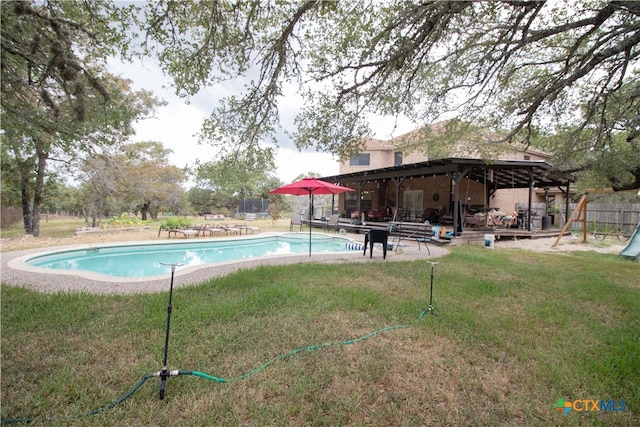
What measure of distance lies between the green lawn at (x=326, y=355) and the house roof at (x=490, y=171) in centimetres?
657

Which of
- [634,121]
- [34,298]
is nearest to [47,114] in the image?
[34,298]

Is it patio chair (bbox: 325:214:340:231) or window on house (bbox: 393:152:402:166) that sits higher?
window on house (bbox: 393:152:402:166)

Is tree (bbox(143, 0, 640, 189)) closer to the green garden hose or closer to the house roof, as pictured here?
the green garden hose

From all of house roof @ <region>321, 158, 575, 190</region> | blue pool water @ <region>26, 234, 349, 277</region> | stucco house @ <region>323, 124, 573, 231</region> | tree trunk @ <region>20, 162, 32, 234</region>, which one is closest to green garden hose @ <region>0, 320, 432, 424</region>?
blue pool water @ <region>26, 234, 349, 277</region>

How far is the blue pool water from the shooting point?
7.80 m

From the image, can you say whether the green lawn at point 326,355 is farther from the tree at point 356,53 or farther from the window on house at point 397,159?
the window on house at point 397,159

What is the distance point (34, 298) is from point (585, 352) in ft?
21.2

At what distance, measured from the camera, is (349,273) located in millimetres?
5344

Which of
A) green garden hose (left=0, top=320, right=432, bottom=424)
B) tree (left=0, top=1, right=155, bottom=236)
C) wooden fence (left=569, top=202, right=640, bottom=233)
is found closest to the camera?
green garden hose (left=0, top=320, right=432, bottom=424)

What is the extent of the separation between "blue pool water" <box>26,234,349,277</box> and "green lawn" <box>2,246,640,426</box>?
4.01 m

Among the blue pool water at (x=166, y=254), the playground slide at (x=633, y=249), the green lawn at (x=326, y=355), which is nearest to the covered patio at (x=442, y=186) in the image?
the playground slide at (x=633, y=249)

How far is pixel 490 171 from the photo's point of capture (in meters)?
11.2

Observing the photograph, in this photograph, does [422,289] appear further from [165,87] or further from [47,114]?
[47,114]

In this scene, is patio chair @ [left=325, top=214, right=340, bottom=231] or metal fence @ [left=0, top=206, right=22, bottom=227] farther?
metal fence @ [left=0, top=206, right=22, bottom=227]
